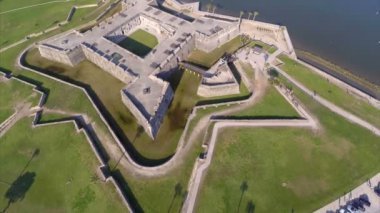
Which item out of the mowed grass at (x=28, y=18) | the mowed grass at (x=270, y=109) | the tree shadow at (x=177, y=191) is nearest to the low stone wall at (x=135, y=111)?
the tree shadow at (x=177, y=191)

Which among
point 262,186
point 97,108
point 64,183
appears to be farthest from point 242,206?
point 97,108

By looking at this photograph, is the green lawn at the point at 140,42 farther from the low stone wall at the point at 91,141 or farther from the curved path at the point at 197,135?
the low stone wall at the point at 91,141

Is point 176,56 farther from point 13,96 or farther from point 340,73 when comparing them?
point 340,73

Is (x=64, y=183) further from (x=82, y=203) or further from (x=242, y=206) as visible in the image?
(x=242, y=206)

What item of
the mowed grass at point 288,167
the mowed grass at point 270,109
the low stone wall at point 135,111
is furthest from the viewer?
the mowed grass at point 270,109

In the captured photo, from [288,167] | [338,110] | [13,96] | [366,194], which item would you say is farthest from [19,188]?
[338,110]

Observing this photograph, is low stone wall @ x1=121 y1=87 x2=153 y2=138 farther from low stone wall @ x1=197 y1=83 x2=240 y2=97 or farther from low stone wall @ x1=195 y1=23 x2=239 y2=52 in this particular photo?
low stone wall @ x1=195 y1=23 x2=239 y2=52

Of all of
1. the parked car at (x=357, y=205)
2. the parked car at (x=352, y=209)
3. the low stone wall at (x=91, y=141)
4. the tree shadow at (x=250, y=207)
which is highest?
the parked car at (x=357, y=205)
